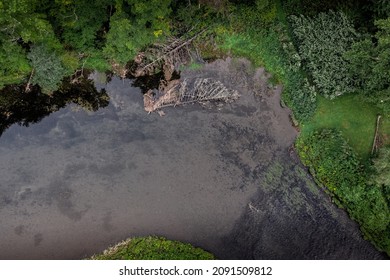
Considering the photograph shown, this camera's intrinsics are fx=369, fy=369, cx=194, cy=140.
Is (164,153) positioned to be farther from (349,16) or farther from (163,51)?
(349,16)

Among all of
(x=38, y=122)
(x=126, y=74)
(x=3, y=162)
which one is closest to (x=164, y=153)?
(x=126, y=74)

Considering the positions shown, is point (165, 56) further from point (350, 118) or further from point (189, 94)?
point (350, 118)

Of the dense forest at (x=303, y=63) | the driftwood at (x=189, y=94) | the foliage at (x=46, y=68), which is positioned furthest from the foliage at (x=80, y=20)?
the driftwood at (x=189, y=94)

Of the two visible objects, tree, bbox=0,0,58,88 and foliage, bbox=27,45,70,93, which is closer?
tree, bbox=0,0,58,88

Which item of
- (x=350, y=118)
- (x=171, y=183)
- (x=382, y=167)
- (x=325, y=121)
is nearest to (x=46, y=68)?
(x=171, y=183)

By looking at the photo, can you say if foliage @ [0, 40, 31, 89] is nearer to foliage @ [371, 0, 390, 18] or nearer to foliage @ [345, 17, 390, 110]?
foliage @ [345, 17, 390, 110]

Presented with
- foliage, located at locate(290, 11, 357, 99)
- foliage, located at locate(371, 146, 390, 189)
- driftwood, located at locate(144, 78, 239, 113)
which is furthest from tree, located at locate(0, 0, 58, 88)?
foliage, located at locate(371, 146, 390, 189)
